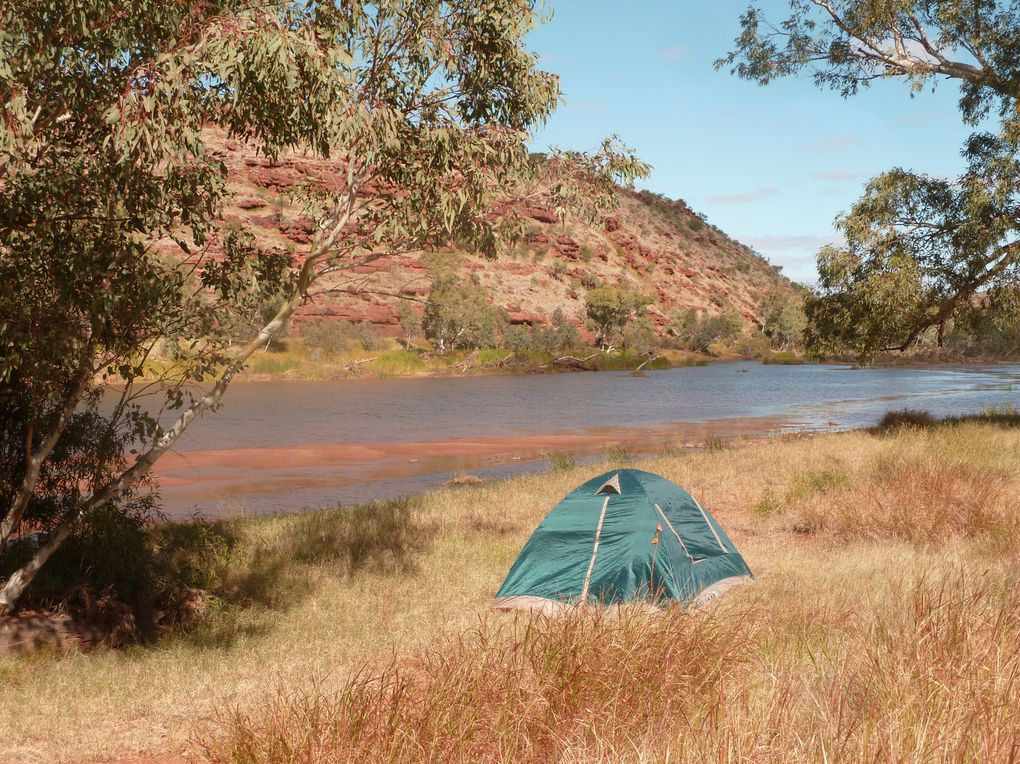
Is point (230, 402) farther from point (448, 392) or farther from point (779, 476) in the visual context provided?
point (779, 476)

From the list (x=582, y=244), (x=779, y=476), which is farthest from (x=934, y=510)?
(x=582, y=244)

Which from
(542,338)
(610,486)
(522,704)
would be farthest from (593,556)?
(542,338)

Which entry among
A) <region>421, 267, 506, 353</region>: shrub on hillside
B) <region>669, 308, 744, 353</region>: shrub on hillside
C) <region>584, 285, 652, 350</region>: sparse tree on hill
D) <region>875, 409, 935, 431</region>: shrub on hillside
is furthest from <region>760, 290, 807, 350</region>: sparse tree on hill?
<region>875, 409, 935, 431</region>: shrub on hillside

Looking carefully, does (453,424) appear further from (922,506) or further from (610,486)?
(610,486)

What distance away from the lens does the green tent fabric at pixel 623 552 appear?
26.4 feet

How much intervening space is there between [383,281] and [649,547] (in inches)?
2464

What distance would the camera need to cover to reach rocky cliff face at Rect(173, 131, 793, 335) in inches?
2569

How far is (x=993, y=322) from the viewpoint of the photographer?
18656 mm

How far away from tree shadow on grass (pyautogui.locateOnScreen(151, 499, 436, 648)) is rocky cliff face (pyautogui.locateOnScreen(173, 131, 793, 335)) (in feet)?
111

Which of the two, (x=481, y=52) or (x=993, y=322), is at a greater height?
(x=481, y=52)

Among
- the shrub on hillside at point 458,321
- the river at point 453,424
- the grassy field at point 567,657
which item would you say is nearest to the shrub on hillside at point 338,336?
the shrub on hillside at point 458,321

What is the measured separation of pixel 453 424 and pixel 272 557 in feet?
63.1

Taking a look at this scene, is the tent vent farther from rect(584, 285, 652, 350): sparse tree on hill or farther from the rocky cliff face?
rect(584, 285, 652, 350): sparse tree on hill

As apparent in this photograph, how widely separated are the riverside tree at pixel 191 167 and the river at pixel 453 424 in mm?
6180
